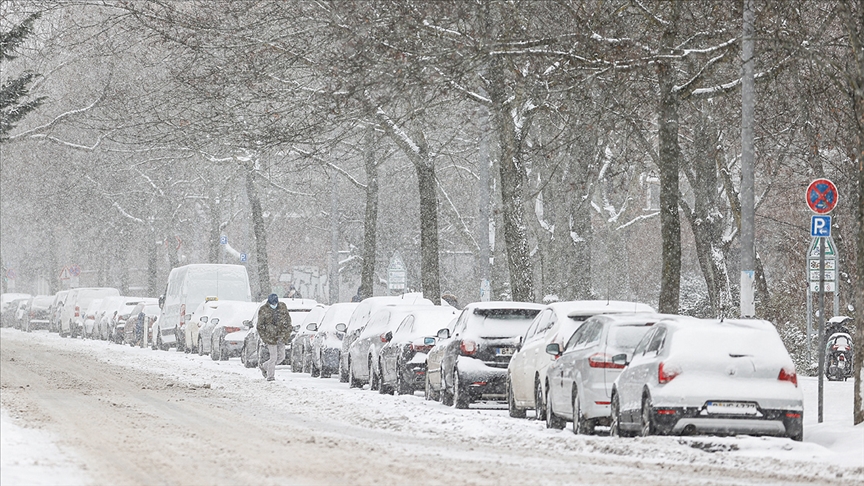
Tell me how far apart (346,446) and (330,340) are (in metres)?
16.1

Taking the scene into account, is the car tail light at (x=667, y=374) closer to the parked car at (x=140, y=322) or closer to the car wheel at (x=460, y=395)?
the car wheel at (x=460, y=395)

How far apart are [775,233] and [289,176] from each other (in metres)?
23.7

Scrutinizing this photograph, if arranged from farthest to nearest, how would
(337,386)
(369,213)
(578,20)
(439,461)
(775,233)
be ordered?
(775,233) → (369,213) → (337,386) → (578,20) → (439,461)

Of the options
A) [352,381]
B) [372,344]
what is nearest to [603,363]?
[372,344]

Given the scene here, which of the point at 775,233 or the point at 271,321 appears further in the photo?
the point at 775,233

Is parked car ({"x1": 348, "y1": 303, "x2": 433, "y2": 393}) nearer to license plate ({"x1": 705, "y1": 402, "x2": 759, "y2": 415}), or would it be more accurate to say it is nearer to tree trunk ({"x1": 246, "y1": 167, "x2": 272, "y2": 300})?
license plate ({"x1": 705, "y1": 402, "x2": 759, "y2": 415})

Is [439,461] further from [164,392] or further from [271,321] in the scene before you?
[271,321]

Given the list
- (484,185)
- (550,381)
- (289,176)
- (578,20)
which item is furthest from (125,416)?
(289,176)

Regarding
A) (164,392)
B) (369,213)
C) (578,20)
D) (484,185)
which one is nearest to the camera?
(578,20)

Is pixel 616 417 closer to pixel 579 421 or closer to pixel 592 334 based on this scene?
pixel 579 421

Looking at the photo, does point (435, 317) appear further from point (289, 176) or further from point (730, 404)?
point (289, 176)

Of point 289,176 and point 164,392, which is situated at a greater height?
point 289,176

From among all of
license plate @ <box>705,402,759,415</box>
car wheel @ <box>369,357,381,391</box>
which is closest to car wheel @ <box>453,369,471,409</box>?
car wheel @ <box>369,357,381,391</box>

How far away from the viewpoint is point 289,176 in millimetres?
68125
